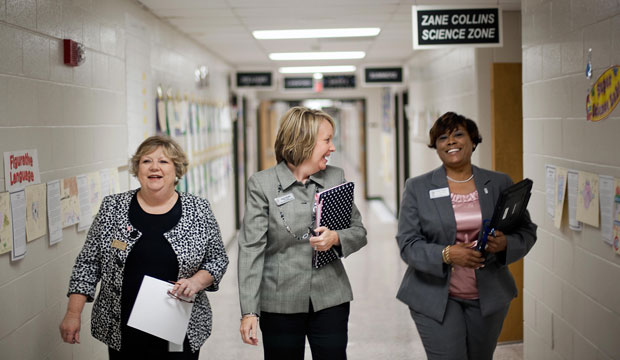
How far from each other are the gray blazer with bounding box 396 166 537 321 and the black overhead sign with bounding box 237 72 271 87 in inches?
298

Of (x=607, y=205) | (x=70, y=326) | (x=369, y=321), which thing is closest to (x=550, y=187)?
(x=607, y=205)

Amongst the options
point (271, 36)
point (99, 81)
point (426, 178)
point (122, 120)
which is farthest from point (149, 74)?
point (426, 178)

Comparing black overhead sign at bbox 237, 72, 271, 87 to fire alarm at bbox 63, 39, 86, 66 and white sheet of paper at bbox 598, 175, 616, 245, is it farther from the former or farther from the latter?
white sheet of paper at bbox 598, 175, 616, 245

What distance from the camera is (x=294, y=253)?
2.53 meters

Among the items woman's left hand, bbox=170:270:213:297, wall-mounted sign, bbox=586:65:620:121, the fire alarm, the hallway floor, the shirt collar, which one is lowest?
the hallway floor

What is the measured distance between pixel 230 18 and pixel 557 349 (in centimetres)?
382

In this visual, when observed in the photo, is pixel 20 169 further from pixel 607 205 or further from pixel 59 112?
pixel 607 205

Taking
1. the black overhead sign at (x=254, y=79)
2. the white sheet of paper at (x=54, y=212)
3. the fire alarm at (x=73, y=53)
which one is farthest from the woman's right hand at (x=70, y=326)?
the black overhead sign at (x=254, y=79)

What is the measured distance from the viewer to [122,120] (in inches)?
182

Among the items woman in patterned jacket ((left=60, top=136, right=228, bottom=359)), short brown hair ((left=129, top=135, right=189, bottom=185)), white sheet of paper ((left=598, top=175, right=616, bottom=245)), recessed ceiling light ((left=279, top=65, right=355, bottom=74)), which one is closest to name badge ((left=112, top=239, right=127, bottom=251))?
woman in patterned jacket ((left=60, top=136, right=228, bottom=359))

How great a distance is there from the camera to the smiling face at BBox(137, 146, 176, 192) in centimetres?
252

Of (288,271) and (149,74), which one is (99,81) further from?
(288,271)

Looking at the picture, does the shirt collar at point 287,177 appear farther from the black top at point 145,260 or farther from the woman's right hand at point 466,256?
the woman's right hand at point 466,256

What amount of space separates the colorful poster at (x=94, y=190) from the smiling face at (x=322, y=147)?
1.80 metres
